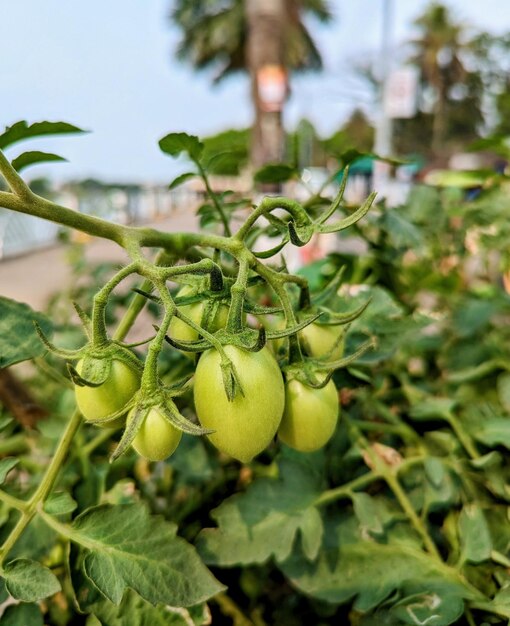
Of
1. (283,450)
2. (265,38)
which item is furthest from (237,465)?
(265,38)

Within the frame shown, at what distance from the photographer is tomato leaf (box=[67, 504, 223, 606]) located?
405 mm

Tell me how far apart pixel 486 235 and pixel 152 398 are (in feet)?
2.53

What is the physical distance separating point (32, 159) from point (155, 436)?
25 centimetres

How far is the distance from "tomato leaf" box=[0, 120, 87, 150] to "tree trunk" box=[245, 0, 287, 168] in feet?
10.6

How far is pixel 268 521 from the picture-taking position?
1.81ft

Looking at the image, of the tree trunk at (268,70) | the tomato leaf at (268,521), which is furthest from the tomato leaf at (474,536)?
the tree trunk at (268,70)

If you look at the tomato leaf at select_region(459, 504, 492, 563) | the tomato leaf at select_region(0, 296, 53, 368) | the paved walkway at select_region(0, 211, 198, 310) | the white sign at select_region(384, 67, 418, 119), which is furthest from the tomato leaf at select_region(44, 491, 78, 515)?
the white sign at select_region(384, 67, 418, 119)

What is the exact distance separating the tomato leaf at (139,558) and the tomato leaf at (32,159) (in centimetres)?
27

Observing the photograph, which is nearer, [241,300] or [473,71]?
[241,300]

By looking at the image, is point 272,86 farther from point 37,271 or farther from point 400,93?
point 37,271

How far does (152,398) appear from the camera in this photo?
38cm

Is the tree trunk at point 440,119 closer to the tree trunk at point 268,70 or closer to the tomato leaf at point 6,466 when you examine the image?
the tree trunk at point 268,70

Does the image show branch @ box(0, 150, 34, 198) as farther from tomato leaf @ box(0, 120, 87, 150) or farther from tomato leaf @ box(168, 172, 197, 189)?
tomato leaf @ box(168, 172, 197, 189)

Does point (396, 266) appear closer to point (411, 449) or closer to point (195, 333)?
point (411, 449)
